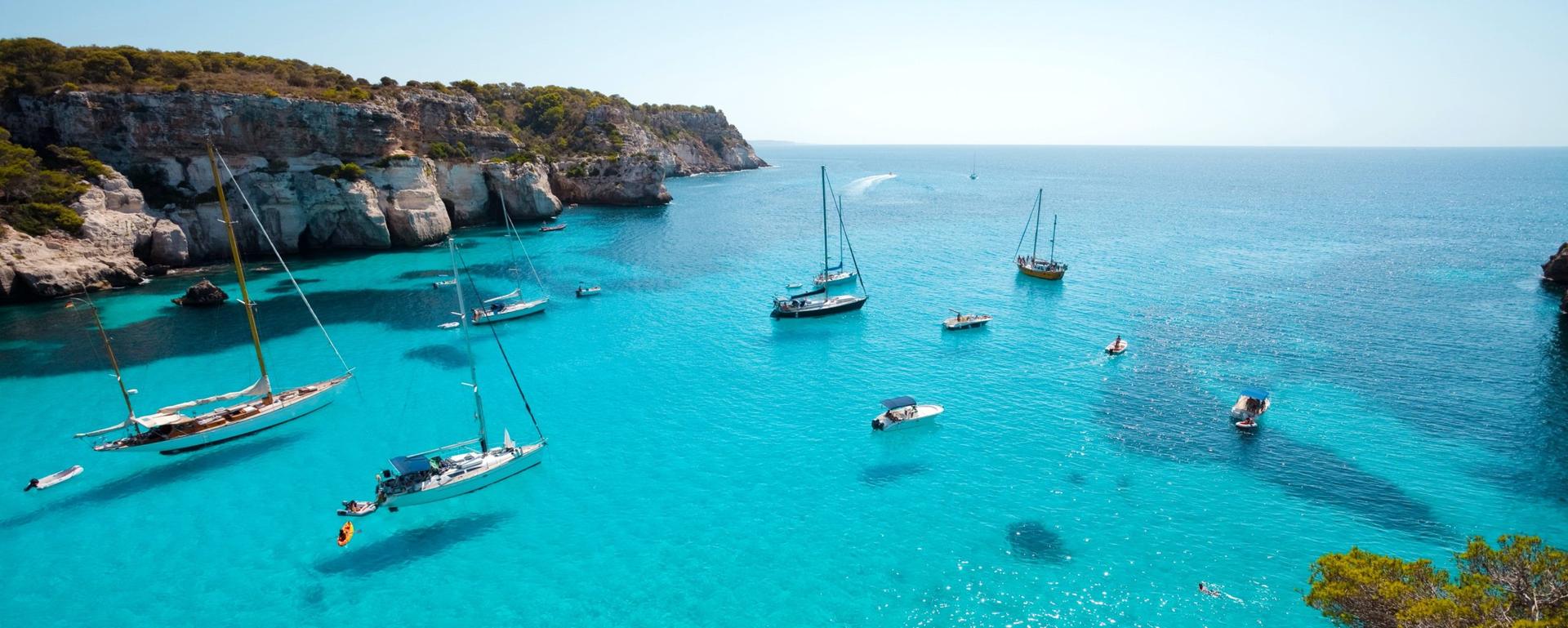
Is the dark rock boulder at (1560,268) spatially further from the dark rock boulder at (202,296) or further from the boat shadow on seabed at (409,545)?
the dark rock boulder at (202,296)

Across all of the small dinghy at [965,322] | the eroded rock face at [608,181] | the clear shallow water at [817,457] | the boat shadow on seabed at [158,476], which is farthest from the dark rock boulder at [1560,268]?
the eroded rock face at [608,181]

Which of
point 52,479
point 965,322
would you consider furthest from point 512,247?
point 965,322

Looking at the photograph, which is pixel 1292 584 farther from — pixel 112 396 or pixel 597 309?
pixel 112 396

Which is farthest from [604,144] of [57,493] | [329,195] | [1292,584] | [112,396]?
[1292,584]

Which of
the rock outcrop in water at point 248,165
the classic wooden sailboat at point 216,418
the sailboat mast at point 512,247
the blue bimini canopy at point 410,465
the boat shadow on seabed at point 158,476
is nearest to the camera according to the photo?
the blue bimini canopy at point 410,465

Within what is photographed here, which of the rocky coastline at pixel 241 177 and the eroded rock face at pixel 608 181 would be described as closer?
the rocky coastline at pixel 241 177

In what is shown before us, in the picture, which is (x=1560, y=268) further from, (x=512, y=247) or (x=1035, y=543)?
(x=512, y=247)

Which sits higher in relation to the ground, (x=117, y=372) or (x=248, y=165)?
(x=248, y=165)
